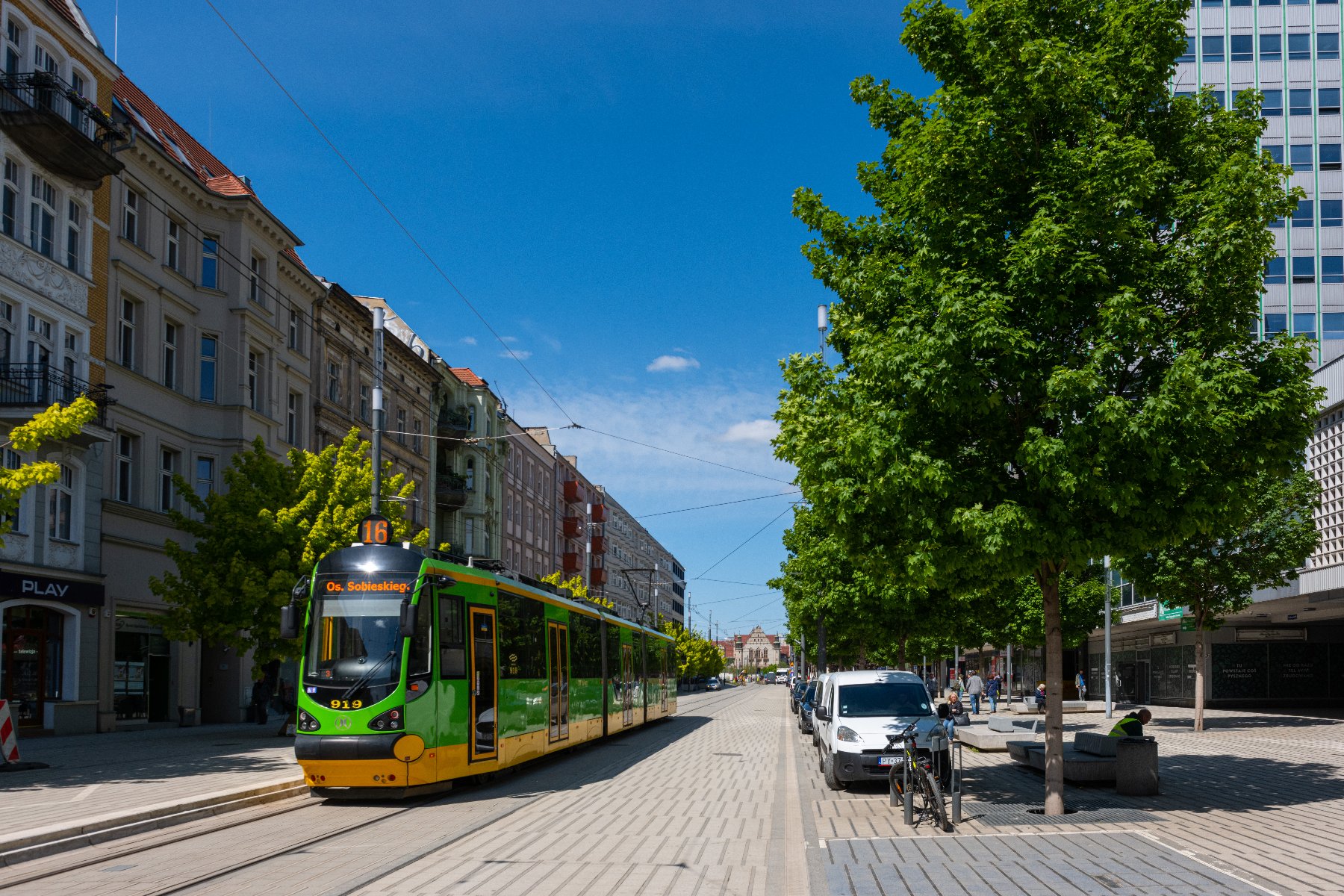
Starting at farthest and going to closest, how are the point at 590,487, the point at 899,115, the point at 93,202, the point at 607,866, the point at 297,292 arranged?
the point at 590,487 < the point at 297,292 < the point at 93,202 < the point at 899,115 < the point at 607,866

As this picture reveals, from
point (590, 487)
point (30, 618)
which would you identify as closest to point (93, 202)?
point (30, 618)

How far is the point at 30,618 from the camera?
87.4ft

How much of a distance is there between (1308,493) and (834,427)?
2057 cm

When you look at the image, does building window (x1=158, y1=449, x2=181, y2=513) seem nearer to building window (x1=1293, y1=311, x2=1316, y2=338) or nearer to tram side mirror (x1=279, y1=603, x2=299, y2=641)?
tram side mirror (x1=279, y1=603, x2=299, y2=641)

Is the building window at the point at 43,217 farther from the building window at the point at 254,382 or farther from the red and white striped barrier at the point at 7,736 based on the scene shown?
the red and white striped barrier at the point at 7,736

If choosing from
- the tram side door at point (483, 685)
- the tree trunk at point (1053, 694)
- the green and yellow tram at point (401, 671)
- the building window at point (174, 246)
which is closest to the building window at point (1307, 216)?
the building window at point (174, 246)

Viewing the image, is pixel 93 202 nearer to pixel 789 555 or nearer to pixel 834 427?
pixel 834 427

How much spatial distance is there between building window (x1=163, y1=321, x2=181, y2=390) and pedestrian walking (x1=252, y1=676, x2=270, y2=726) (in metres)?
8.36

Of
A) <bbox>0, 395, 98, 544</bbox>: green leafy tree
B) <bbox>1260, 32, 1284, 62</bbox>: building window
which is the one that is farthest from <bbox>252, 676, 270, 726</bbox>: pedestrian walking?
<bbox>1260, 32, 1284, 62</bbox>: building window

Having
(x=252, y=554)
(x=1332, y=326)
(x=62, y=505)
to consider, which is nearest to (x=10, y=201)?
(x=62, y=505)

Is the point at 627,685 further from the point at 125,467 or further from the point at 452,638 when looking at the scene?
the point at 452,638

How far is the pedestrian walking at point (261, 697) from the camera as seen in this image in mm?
31047

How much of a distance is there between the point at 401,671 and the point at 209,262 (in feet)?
77.6

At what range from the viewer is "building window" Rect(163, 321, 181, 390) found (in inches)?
1297
